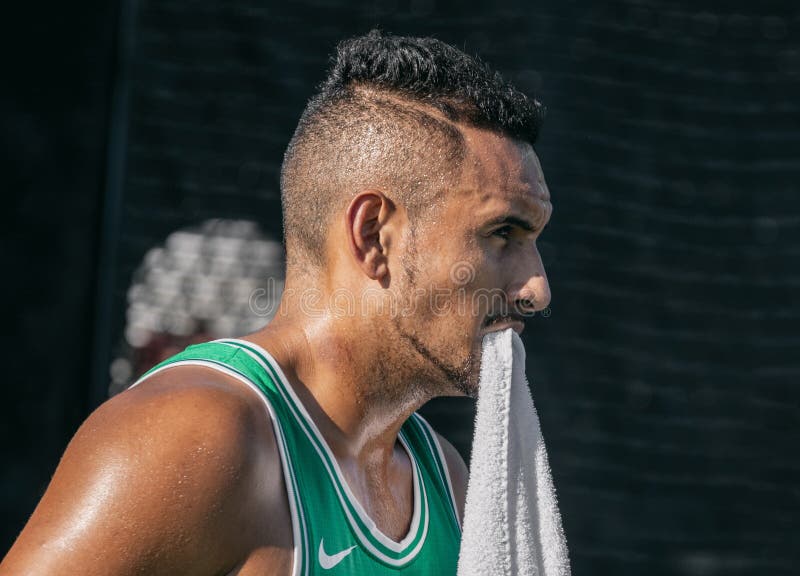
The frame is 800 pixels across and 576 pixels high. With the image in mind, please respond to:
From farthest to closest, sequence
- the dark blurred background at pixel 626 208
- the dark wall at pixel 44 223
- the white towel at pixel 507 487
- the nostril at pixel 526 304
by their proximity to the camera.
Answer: the dark blurred background at pixel 626 208
the dark wall at pixel 44 223
the nostril at pixel 526 304
the white towel at pixel 507 487

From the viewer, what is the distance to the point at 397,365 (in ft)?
4.51

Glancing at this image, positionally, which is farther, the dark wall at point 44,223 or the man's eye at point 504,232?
the dark wall at point 44,223

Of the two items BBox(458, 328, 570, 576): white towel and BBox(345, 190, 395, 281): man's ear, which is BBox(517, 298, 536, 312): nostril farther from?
BBox(345, 190, 395, 281): man's ear

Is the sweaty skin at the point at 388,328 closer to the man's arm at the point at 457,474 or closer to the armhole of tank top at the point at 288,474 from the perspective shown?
the armhole of tank top at the point at 288,474

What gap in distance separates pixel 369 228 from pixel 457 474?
1.66 feet

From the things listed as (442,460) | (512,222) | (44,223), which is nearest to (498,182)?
(512,222)

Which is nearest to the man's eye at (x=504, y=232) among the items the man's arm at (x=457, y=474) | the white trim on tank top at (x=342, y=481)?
the white trim on tank top at (x=342, y=481)

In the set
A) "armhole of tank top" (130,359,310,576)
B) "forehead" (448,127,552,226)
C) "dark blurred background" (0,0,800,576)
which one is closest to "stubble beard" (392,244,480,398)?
"forehead" (448,127,552,226)

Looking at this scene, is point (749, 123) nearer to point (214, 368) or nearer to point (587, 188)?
point (587, 188)

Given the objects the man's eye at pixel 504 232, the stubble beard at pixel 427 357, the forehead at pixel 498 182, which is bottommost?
the stubble beard at pixel 427 357

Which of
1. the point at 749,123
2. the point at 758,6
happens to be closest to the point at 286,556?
the point at 749,123

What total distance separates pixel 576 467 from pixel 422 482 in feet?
2.10

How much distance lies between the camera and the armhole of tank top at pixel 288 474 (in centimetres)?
113

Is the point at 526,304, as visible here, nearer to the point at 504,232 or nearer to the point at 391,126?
the point at 504,232
